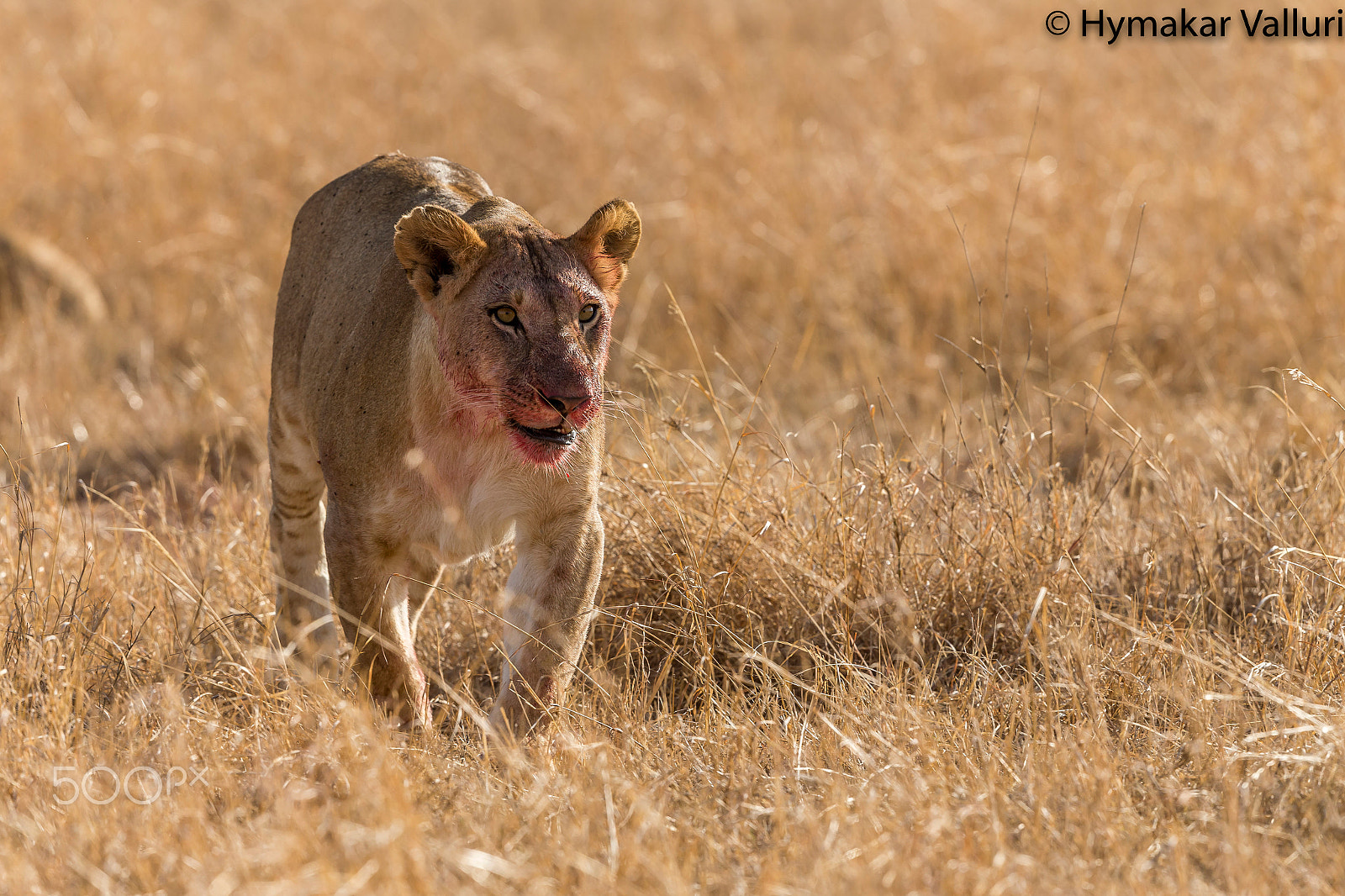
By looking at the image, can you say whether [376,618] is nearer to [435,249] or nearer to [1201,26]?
[435,249]

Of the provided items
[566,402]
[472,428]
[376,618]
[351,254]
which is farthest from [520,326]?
[351,254]

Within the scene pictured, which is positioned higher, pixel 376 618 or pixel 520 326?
pixel 520 326

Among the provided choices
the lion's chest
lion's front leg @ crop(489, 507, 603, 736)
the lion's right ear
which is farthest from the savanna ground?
the lion's right ear

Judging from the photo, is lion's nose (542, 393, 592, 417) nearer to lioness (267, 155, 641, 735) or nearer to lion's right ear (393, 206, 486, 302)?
lioness (267, 155, 641, 735)

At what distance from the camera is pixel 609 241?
11.2ft

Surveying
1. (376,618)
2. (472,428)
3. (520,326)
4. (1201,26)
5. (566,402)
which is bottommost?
(376,618)

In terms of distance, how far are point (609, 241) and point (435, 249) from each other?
45cm

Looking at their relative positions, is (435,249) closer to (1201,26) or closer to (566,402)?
(566,402)

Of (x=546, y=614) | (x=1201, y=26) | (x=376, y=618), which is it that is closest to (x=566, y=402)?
(x=546, y=614)

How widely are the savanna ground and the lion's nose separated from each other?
653 millimetres

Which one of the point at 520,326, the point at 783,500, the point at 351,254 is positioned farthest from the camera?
the point at 783,500

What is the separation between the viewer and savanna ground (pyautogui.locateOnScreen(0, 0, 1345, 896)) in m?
2.77

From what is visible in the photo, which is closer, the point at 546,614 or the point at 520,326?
the point at 520,326

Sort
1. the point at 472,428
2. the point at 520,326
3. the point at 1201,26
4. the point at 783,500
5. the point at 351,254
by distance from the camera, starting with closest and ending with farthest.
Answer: the point at 520,326, the point at 472,428, the point at 351,254, the point at 783,500, the point at 1201,26
